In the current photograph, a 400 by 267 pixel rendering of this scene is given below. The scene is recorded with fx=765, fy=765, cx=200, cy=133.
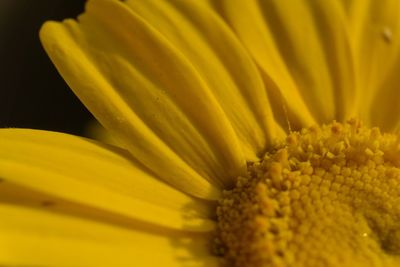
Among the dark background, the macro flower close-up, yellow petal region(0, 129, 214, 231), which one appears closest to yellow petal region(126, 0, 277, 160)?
the macro flower close-up

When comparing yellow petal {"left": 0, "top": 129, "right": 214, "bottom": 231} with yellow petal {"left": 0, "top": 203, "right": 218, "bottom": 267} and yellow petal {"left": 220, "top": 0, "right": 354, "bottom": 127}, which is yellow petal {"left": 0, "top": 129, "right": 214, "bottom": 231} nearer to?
yellow petal {"left": 0, "top": 203, "right": 218, "bottom": 267}

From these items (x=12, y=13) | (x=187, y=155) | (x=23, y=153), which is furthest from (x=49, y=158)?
(x=12, y=13)

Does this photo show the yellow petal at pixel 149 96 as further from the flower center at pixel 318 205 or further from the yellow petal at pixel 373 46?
the yellow petal at pixel 373 46

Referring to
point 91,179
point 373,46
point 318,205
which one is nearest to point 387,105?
point 373,46

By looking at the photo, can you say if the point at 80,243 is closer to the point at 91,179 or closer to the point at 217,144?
the point at 91,179

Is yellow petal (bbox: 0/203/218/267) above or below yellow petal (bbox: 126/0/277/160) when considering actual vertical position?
below

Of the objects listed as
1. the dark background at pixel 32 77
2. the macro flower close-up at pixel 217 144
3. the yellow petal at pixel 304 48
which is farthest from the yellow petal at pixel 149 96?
the dark background at pixel 32 77
